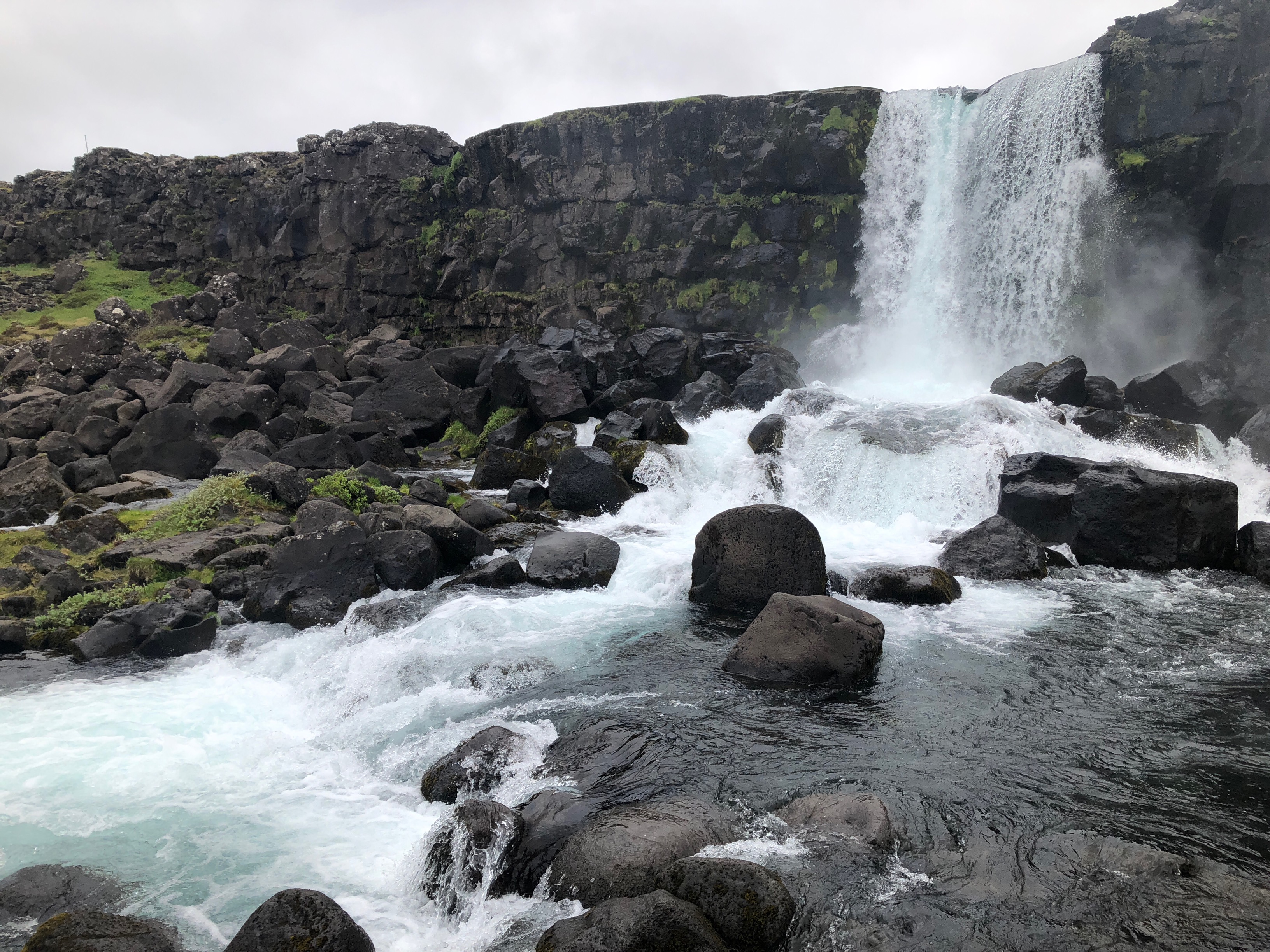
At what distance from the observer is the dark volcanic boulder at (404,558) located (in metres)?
13.0

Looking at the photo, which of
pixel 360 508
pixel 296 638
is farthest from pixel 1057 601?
pixel 360 508

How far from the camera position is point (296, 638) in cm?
1140

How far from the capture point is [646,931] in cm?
475

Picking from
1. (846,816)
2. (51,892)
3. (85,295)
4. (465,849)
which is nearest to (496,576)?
(465,849)

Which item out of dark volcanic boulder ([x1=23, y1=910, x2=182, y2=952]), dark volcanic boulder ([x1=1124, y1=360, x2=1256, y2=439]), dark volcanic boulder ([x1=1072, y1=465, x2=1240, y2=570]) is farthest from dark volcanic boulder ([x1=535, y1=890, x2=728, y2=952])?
dark volcanic boulder ([x1=1124, y1=360, x2=1256, y2=439])

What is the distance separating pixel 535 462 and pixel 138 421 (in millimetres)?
9475

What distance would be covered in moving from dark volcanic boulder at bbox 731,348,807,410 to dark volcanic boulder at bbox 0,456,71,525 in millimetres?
16393

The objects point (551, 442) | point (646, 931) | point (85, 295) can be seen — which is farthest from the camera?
point (85, 295)

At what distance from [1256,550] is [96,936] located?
15.3 meters

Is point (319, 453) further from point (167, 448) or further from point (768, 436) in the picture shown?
point (768, 436)

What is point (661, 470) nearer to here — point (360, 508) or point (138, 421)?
point (360, 508)

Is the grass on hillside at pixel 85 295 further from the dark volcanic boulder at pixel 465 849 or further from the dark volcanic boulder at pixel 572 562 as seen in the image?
the dark volcanic boulder at pixel 465 849

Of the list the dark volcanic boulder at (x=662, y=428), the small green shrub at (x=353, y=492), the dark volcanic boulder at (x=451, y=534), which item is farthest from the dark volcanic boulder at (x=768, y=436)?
the small green shrub at (x=353, y=492)

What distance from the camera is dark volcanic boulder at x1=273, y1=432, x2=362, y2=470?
19359 mm
